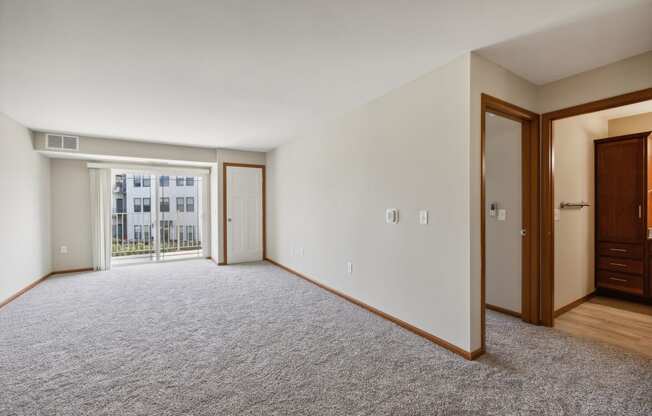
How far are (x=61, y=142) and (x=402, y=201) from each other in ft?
17.1

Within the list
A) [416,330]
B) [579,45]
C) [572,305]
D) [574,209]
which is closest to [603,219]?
[574,209]

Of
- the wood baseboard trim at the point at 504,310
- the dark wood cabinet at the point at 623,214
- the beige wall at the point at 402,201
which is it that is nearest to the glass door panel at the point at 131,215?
the beige wall at the point at 402,201

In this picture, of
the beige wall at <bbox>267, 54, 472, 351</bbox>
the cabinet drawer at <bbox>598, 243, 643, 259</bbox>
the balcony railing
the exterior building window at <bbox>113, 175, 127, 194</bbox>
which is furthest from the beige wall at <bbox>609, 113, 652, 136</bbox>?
the exterior building window at <bbox>113, 175, 127, 194</bbox>

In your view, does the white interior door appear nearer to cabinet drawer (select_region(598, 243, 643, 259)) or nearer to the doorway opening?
the doorway opening

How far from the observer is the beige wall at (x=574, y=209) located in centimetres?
327

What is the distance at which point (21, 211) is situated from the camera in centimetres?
412

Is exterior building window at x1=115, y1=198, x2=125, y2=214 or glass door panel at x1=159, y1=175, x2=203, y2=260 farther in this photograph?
glass door panel at x1=159, y1=175, x2=203, y2=260

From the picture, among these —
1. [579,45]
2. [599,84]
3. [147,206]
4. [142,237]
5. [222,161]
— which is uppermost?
[579,45]

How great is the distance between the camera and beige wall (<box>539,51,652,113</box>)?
230 centimetres

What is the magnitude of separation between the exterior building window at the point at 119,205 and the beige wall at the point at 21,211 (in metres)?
1.18

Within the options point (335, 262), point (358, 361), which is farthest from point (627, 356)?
point (335, 262)

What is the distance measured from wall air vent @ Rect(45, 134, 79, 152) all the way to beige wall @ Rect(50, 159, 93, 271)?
2.90 feet

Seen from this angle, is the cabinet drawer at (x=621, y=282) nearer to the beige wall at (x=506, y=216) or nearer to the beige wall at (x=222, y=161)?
the beige wall at (x=506, y=216)

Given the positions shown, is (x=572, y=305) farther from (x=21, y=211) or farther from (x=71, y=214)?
(x=71, y=214)
